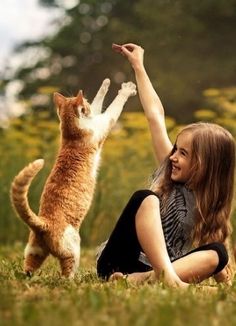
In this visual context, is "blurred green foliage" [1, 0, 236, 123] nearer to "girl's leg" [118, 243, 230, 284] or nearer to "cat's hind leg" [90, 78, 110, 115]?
"cat's hind leg" [90, 78, 110, 115]

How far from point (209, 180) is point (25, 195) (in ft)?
3.10

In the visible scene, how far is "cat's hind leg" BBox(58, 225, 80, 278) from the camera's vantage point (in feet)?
13.0

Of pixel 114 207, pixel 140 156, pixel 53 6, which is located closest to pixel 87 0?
pixel 53 6

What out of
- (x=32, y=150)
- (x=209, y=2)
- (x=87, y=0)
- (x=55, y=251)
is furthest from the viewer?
(x=87, y=0)

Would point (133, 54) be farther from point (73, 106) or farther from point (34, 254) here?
point (34, 254)

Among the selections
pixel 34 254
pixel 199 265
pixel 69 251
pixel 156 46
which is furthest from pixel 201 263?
pixel 156 46

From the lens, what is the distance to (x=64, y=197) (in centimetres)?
400

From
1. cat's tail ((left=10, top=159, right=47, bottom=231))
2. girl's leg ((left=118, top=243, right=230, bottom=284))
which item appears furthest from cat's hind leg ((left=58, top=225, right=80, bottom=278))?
girl's leg ((left=118, top=243, right=230, bottom=284))

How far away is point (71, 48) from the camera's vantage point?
595 inches

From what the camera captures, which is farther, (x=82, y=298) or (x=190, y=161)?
(x=190, y=161)

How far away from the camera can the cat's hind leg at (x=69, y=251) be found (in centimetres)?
395

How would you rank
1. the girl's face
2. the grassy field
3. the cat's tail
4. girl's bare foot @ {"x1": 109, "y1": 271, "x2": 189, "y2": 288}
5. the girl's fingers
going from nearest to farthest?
1. the grassy field
2. the cat's tail
3. girl's bare foot @ {"x1": 109, "y1": 271, "x2": 189, "y2": 288}
4. the girl's face
5. the girl's fingers

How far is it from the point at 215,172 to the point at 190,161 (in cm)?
15

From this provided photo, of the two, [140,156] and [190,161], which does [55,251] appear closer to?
[190,161]
